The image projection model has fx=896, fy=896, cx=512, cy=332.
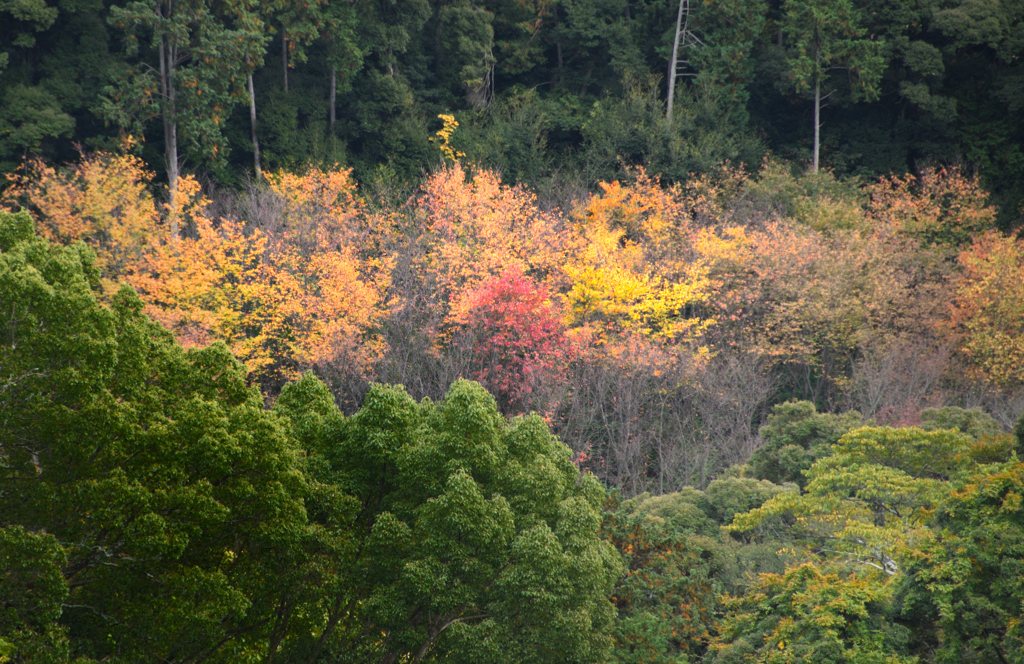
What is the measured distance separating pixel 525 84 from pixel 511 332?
20954 millimetres

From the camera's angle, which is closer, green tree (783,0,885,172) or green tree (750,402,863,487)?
green tree (750,402,863,487)

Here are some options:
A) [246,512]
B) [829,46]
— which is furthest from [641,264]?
[246,512]

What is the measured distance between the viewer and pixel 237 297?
23656 millimetres

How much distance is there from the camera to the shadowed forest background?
923 centimetres

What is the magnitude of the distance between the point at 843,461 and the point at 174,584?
10.4 meters

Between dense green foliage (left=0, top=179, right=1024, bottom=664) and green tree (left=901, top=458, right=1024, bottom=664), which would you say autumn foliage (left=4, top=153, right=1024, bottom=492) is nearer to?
dense green foliage (left=0, top=179, right=1024, bottom=664)

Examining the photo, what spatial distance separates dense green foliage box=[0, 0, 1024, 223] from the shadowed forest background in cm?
17

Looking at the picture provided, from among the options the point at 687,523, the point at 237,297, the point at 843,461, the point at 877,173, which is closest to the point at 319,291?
the point at 237,297

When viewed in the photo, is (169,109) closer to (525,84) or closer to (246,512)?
(525,84)

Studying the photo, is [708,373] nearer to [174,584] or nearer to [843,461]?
[843,461]

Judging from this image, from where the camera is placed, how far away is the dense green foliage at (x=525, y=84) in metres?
28.5

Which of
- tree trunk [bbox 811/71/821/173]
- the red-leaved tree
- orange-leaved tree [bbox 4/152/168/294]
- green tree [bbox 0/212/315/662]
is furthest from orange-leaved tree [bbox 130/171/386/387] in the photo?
tree trunk [bbox 811/71/821/173]

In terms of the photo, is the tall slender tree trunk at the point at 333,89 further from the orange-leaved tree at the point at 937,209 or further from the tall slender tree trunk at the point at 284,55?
the orange-leaved tree at the point at 937,209

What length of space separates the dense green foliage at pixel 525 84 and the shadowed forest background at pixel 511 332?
0.17 meters
